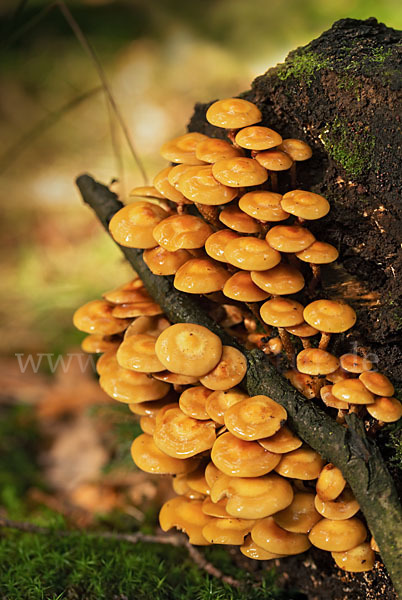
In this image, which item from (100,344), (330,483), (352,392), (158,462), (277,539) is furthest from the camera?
(100,344)

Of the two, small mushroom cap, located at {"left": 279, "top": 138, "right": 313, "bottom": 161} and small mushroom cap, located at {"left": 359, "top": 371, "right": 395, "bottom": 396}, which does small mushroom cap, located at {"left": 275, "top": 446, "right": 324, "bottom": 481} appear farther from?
small mushroom cap, located at {"left": 279, "top": 138, "right": 313, "bottom": 161}

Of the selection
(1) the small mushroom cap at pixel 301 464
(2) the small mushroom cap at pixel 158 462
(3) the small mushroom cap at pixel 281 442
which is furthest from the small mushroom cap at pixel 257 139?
(2) the small mushroom cap at pixel 158 462

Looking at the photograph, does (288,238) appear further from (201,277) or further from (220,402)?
(220,402)

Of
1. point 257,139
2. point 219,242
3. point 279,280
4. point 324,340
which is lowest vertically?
point 324,340

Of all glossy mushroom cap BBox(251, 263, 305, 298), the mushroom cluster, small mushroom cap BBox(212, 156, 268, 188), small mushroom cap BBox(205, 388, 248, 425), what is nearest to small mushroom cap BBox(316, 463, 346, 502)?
the mushroom cluster

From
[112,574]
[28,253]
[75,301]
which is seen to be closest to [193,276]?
[112,574]

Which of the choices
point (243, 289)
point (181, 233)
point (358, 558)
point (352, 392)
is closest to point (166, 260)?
point (181, 233)

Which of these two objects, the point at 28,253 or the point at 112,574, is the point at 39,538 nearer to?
the point at 112,574

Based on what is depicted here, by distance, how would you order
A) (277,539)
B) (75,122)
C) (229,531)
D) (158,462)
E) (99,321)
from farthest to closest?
(75,122), (99,321), (158,462), (229,531), (277,539)
